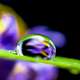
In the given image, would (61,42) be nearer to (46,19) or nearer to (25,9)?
(46,19)

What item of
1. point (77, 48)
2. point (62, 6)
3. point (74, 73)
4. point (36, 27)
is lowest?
point (74, 73)

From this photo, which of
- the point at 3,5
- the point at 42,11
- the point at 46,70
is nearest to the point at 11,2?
the point at 3,5

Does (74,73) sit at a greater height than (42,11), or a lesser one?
lesser

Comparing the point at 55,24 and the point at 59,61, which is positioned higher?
the point at 55,24

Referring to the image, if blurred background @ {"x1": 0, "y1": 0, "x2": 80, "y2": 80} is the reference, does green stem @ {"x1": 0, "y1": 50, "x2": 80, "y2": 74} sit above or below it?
below

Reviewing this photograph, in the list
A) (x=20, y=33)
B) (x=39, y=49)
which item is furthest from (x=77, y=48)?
(x=20, y=33)

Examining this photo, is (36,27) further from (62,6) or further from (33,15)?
(62,6)

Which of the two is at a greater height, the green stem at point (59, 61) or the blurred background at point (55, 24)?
the blurred background at point (55, 24)
